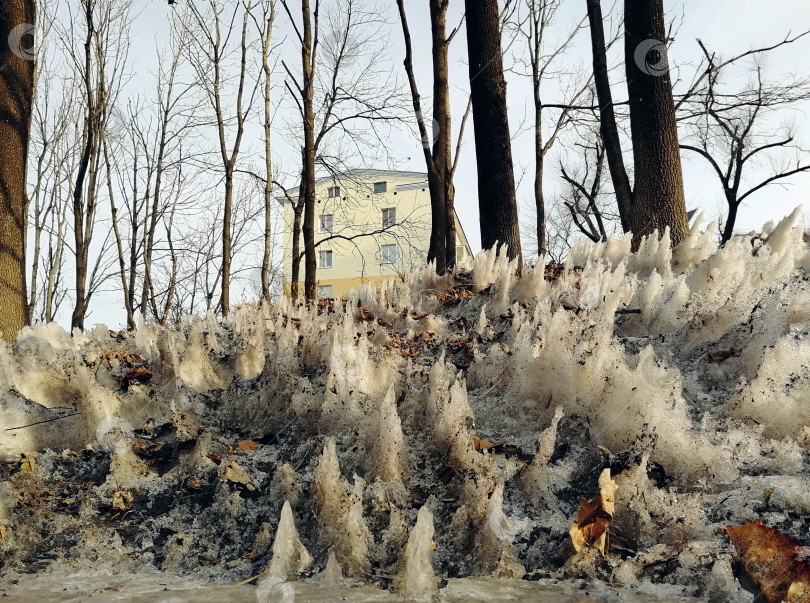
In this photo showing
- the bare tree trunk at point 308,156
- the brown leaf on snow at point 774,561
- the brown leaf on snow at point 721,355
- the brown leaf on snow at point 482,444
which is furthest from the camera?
the bare tree trunk at point 308,156

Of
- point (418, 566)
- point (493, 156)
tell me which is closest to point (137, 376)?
point (418, 566)

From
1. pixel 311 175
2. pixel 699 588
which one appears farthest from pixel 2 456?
pixel 311 175

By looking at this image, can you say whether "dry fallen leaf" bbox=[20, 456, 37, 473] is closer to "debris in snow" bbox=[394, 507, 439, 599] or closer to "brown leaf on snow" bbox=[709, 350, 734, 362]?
"debris in snow" bbox=[394, 507, 439, 599]

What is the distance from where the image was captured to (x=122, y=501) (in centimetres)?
212

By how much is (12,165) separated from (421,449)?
21.0ft

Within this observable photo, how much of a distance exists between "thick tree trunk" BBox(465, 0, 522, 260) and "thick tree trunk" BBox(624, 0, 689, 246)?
1452 mm

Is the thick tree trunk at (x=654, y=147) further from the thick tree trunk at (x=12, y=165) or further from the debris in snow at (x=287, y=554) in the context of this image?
the thick tree trunk at (x=12, y=165)

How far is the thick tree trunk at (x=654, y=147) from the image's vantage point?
656cm

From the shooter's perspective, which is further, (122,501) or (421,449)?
(421,449)

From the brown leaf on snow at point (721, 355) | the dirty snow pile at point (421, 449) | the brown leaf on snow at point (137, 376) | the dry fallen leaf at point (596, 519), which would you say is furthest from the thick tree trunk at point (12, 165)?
the brown leaf on snow at point (721, 355)

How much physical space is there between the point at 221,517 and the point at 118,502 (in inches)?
16.1

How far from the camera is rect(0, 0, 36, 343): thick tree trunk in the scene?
6.38m

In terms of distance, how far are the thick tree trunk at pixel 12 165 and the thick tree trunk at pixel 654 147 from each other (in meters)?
6.92

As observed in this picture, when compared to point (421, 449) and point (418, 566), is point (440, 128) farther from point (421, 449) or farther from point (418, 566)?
point (418, 566)
